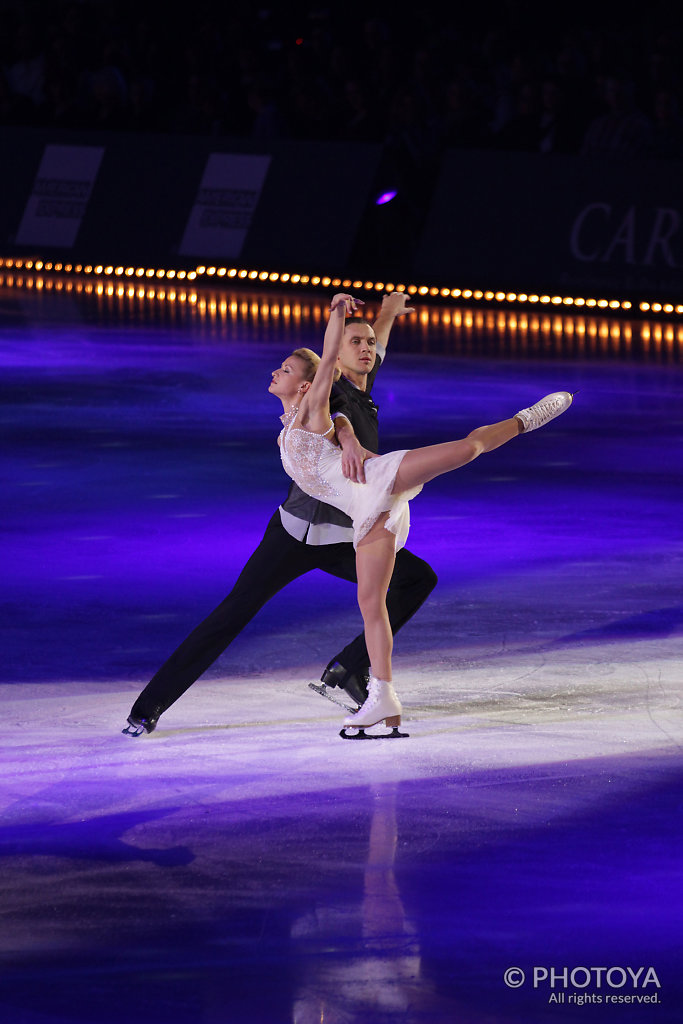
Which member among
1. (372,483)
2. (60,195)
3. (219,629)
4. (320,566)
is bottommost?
(219,629)

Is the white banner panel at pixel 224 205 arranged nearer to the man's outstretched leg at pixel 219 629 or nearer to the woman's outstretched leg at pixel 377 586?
the man's outstretched leg at pixel 219 629

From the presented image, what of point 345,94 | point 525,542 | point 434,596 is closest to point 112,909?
point 434,596

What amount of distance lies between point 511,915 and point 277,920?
57 centimetres

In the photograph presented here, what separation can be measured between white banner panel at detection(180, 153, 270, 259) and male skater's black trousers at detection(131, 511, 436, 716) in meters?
14.7

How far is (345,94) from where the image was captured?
65.0 feet

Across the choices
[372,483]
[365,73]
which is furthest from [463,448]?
[365,73]

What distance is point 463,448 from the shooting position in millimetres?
5430

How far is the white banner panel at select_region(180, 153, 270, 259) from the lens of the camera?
20.2m

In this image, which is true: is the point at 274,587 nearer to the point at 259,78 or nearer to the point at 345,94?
the point at 345,94

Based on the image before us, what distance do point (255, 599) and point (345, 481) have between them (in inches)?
18.8

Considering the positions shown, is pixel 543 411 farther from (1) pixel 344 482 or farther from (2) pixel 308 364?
(2) pixel 308 364

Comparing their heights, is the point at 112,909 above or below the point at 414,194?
below

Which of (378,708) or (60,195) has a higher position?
(60,195)

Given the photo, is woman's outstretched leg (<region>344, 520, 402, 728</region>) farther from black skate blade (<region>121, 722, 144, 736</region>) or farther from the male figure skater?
black skate blade (<region>121, 722, 144, 736</region>)
